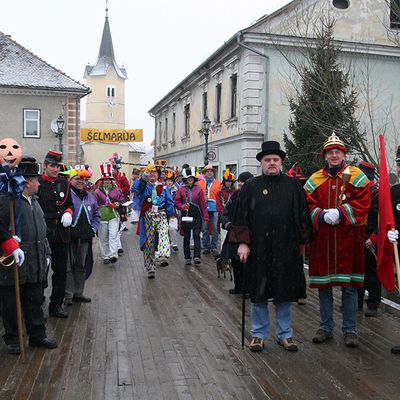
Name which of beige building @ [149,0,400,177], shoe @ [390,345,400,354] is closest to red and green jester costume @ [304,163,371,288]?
shoe @ [390,345,400,354]

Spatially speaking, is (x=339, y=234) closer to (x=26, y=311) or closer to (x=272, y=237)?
(x=272, y=237)

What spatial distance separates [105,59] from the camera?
70500 mm

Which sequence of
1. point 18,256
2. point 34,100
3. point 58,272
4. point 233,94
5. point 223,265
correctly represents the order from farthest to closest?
1. point 34,100
2. point 233,94
3. point 223,265
4. point 58,272
5. point 18,256

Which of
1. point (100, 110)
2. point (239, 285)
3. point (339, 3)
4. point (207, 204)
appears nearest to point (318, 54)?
point (207, 204)

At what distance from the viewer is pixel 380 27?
2208 cm

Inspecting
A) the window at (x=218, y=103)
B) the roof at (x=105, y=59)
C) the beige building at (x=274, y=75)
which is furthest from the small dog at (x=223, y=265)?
the roof at (x=105, y=59)

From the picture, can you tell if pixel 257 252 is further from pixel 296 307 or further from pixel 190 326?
pixel 296 307

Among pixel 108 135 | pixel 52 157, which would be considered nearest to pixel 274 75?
pixel 52 157

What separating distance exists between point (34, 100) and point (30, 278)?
25.3 meters

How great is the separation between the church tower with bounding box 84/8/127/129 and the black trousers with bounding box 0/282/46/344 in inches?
2608

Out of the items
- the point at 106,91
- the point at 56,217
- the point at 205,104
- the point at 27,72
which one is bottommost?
the point at 56,217

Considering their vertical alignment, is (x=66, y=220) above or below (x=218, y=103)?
below

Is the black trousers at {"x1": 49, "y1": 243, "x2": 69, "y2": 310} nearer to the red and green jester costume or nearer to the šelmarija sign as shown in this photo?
the red and green jester costume

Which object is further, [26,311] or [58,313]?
[58,313]
